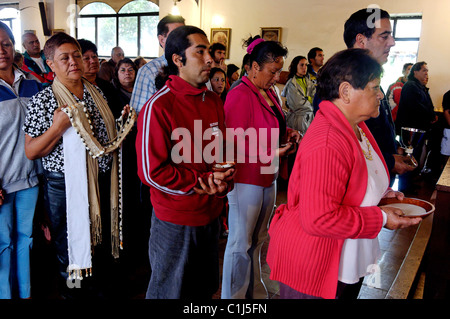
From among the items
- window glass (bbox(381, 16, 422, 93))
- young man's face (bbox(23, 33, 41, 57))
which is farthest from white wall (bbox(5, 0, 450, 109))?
young man's face (bbox(23, 33, 41, 57))

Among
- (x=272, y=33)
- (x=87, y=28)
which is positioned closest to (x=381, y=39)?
(x=272, y=33)

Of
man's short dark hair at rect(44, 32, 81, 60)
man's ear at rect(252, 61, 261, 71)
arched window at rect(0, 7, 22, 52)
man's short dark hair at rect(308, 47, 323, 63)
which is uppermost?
arched window at rect(0, 7, 22, 52)

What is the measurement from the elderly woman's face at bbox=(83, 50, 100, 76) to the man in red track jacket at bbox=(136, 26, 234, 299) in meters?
1.19

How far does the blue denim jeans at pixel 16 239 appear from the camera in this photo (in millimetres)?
2006

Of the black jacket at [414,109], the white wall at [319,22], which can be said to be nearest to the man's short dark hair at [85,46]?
the black jacket at [414,109]

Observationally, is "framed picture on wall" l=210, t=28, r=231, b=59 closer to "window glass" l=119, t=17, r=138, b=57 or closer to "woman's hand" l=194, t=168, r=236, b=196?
"window glass" l=119, t=17, r=138, b=57

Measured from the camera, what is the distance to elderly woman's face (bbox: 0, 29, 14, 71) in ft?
6.31

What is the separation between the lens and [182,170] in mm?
1514

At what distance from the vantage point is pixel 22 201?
81.0 inches

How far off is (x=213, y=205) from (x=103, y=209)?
809mm

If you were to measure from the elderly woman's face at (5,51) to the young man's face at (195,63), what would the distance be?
1002 millimetres

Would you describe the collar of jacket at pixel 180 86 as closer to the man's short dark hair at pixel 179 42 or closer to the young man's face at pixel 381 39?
the man's short dark hair at pixel 179 42

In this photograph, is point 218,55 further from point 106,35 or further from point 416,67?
point 106,35

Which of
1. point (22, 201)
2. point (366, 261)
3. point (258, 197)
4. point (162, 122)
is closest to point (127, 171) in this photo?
point (22, 201)
